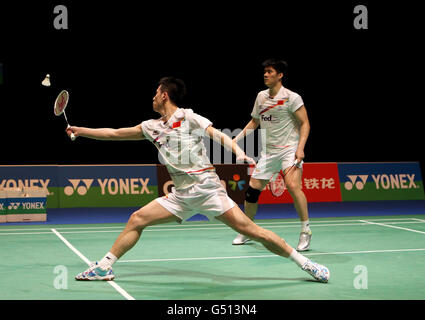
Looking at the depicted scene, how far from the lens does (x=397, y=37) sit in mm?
12875

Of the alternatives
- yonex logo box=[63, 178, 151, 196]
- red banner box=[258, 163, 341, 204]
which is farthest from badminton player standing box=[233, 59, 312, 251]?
red banner box=[258, 163, 341, 204]

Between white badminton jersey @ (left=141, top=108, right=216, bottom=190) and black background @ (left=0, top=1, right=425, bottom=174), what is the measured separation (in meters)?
6.78

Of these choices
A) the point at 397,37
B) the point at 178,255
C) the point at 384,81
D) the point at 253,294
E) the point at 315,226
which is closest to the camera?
the point at 253,294

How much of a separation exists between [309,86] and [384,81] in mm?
1989

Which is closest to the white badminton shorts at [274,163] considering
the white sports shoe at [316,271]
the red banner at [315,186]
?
the white sports shoe at [316,271]

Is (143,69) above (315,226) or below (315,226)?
above

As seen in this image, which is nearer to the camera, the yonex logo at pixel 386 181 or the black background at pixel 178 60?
the black background at pixel 178 60

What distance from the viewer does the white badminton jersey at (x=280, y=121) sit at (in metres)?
6.33

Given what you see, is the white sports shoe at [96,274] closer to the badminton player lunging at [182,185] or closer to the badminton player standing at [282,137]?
the badminton player lunging at [182,185]

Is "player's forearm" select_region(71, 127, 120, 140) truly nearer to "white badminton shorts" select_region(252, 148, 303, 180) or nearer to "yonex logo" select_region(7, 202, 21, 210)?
"white badminton shorts" select_region(252, 148, 303, 180)

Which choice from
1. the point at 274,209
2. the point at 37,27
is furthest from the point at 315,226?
the point at 37,27

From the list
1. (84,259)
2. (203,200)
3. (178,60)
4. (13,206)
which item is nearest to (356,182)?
(178,60)

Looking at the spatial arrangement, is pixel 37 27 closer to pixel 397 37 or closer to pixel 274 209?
pixel 274 209

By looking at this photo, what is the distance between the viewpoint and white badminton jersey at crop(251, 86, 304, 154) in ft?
20.8
